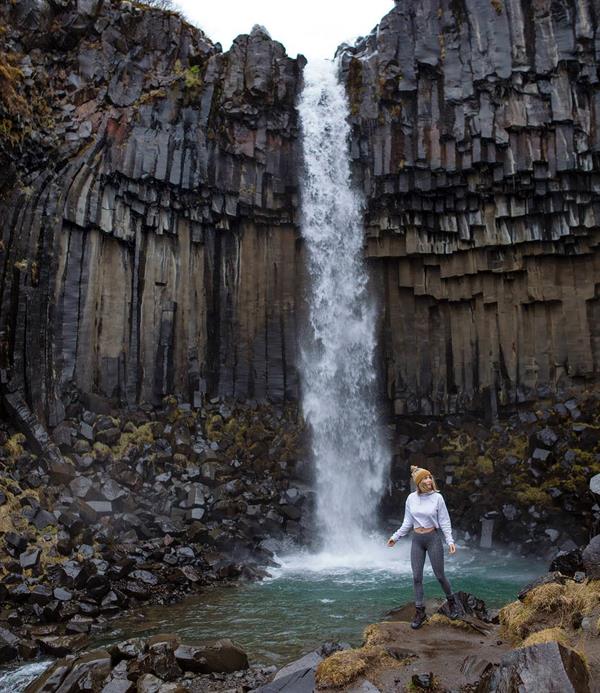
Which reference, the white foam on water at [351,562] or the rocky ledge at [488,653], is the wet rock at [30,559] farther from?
the rocky ledge at [488,653]

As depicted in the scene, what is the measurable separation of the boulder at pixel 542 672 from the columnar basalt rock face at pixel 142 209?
14.2 m

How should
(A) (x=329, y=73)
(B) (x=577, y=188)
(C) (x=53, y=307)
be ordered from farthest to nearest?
(A) (x=329, y=73), (B) (x=577, y=188), (C) (x=53, y=307)

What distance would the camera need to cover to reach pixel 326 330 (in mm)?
22312

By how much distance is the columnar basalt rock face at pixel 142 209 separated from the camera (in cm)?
1742

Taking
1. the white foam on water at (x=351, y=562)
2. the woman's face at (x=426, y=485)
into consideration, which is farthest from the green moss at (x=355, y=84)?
the woman's face at (x=426, y=485)

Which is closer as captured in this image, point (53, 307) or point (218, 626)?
point (218, 626)

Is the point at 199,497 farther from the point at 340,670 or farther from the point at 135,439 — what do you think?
the point at 340,670

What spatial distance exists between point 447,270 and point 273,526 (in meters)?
10.1

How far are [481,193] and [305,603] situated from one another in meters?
13.9

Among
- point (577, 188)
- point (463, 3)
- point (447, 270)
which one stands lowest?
point (447, 270)

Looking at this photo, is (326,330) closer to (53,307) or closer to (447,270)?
(447,270)

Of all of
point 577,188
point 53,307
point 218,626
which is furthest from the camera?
point 577,188

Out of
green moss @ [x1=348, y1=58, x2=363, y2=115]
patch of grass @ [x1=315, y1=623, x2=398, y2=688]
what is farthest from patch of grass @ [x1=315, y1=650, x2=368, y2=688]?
green moss @ [x1=348, y1=58, x2=363, y2=115]

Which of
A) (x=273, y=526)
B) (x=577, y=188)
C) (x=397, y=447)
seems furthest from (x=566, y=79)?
(x=273, y=526)
